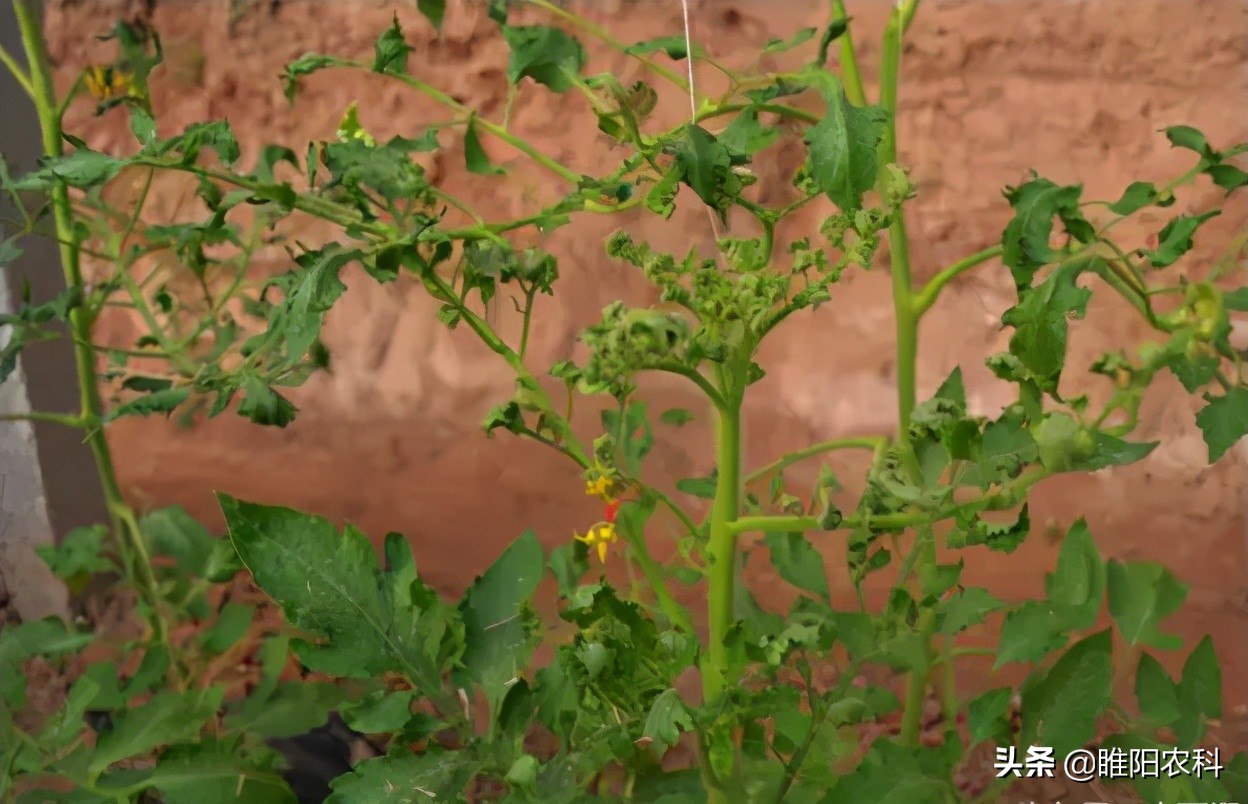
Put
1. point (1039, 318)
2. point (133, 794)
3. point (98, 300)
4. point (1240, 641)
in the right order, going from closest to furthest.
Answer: point (1039, 318), point (133, 794), point (98, 300), point (1240, 641)

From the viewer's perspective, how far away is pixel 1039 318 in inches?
18.1

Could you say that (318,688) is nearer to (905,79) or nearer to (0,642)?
(0,642)

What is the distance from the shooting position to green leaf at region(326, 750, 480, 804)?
52cm

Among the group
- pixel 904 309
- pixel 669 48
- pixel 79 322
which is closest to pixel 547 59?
pixel 669 48

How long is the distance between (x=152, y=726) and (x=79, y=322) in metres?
0.35

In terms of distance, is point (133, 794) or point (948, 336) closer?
point (133, 794)

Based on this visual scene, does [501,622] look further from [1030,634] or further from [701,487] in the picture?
[1030,634]

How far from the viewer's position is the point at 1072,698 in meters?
0.62

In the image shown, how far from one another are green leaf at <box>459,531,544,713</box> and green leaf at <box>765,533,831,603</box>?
20cm

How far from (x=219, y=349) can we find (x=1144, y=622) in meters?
0.84

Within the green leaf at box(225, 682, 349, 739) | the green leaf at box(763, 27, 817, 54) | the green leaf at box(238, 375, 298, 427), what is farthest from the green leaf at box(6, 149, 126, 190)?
the green leaf at box(225, 682, 349, 739)

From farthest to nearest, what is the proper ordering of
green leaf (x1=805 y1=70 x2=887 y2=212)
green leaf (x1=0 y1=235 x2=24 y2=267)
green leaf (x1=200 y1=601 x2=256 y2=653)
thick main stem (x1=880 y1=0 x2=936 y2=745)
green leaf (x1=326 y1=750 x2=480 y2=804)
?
1. green leaf (x1=200 y1=601 x2=256 y2=653)
2. green leaf (x1=0 y1=235 x2=24 y2=267)
3. thick main stem (x1=880 y1=0 x2=936 y2=745)
4. green leaf (x1=326 y1=750 x2=480 y2=804)
5. green leaf (x1=805 y1=70 x2=887 y2=212)

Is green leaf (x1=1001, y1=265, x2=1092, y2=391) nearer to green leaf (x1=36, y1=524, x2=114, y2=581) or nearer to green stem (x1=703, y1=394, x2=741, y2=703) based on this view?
green stem (x1=703, y1=394, x2=741, y2=703)

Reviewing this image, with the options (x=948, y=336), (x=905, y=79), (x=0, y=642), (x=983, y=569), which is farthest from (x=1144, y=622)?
(x=0, y=642)
